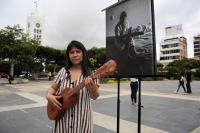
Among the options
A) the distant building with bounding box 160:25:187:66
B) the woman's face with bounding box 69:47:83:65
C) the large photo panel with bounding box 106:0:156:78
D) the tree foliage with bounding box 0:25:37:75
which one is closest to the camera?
the woman's face with bounding box 69:47:83:65

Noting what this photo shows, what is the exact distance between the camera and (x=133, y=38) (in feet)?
7.59

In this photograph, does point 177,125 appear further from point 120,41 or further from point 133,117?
point 120,41

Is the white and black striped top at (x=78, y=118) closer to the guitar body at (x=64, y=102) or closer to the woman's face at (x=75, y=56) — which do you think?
the guitar body at (x=64, y=102)

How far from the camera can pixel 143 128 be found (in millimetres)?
3883

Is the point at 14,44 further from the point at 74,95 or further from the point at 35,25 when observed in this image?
the point at 35,25

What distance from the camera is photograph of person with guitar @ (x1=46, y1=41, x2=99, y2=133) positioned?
160 centimetres

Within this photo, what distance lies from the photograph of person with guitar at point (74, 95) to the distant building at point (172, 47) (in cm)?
6542

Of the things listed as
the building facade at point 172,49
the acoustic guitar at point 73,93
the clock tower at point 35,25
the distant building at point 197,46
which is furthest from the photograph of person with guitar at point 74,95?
the distant building at point 197,46

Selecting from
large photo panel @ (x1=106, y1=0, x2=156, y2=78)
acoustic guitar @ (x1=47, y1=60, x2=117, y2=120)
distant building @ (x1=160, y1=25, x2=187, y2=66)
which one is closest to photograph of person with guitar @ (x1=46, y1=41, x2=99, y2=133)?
acoustic guitar @ (x1=47, y1=60, x2=117, y2=120)

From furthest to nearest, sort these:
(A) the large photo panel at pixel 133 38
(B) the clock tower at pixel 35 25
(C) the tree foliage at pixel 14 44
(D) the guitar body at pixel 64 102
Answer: (B) the clock tower at pixel 35 25 < (C) the tree foliage at pixel 14 44 < (A) the large photo panel at pixel 133 38 < (D) the guitar body at pixel 64 102

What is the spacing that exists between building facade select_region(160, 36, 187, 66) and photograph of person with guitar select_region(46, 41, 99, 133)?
230 feet

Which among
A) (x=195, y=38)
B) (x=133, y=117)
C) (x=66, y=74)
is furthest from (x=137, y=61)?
(x=195, y=38)

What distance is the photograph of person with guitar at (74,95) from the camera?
160 centimetres

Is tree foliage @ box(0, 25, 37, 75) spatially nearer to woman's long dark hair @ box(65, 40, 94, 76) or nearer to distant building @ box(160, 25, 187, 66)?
woman's long dark hair @ box(65, 40, 94, 76)
